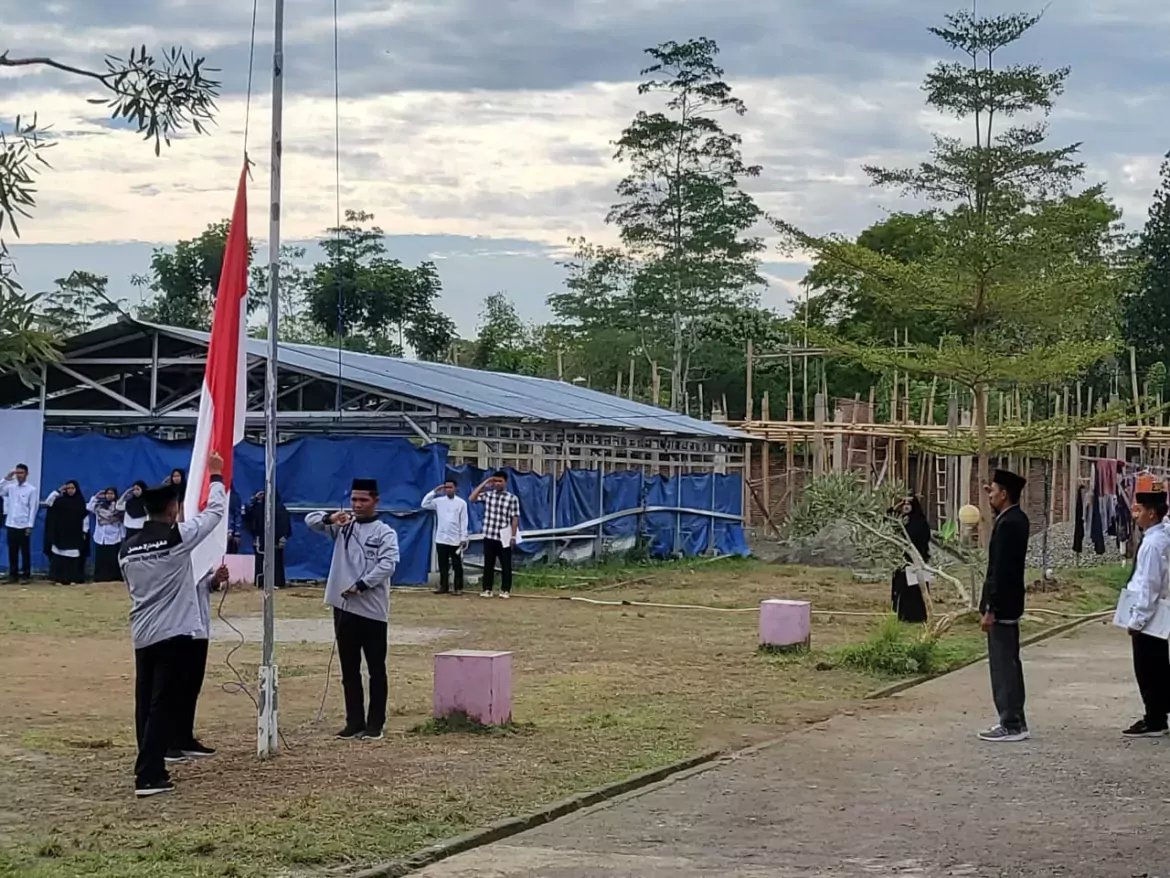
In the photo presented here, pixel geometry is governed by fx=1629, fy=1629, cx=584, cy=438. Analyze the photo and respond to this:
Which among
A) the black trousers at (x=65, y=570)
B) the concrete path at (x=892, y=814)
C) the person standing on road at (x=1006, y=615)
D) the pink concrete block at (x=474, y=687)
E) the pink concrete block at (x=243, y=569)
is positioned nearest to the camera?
the concrete path at (x=892, y=814)

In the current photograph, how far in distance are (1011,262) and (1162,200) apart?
96.2ft

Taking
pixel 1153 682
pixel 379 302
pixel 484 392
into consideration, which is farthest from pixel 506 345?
pixel 1153 682

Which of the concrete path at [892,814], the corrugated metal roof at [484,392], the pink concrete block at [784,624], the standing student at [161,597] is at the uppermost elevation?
the corrugated metal roof at [484,392]

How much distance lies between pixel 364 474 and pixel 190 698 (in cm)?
1667

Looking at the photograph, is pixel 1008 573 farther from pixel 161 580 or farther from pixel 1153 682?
pixel 161 580

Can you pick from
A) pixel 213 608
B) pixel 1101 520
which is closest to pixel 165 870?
pixel 213 608

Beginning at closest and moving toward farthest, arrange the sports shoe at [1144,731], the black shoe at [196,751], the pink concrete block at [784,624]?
the black shoe at [196,751] → the sports shoe at [1144,731] → the pink concrete block at [784,624]

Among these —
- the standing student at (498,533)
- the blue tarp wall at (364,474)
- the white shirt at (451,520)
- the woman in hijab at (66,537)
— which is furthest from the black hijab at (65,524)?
the standing student at (498,533)

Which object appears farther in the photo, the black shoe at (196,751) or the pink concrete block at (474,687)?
the pink concrete block at (474,687)

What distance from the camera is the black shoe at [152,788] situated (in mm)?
9008

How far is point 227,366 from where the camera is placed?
1005 centimetres

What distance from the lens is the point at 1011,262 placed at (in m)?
21.8

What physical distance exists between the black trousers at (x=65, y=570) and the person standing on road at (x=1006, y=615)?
1866cm

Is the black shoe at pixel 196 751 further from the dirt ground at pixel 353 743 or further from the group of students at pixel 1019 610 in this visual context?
the group of students at pixel 1019 610
